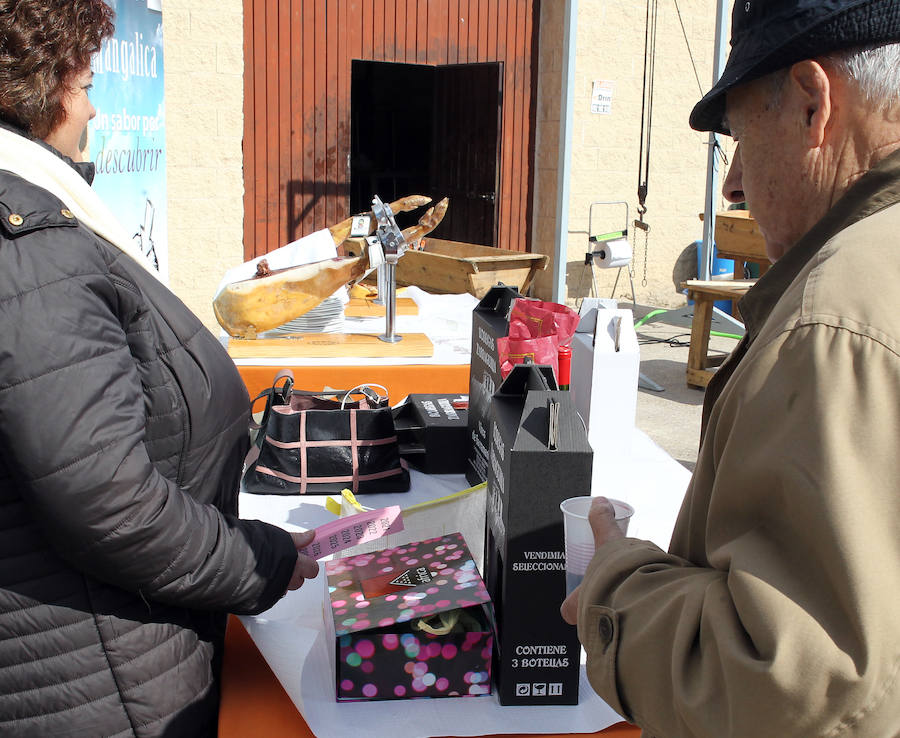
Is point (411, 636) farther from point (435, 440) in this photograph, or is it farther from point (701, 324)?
point (701, 324)

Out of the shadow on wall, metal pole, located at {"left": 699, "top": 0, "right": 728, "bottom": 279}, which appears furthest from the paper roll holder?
metal pole, located at {"left": 699, "top": 0, "right": 728, "bottom": 279}

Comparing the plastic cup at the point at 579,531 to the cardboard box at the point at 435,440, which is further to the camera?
the cardboard box at the point at 435,440

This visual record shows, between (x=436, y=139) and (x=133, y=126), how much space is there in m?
5.19

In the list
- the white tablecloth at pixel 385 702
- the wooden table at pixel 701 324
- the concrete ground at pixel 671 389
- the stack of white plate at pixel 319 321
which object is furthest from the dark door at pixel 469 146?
the white tablecloth at pixel 385 702

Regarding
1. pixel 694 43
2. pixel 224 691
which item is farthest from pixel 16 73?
pixel 694 43

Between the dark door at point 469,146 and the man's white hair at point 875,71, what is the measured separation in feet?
24.6

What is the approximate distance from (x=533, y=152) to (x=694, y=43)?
2153mm

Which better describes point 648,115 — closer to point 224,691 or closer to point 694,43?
point 694,43

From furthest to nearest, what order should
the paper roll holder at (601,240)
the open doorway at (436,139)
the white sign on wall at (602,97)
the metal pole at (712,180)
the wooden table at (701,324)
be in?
1. the white sign on wall at (602,97)
2. the open doorway at (436,139)
3. the paper roll holder at (601,240)
4. the wooden table at (701,324)
5. the metal pole at (712,180)

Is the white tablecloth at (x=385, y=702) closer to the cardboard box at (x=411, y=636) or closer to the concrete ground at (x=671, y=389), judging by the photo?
the cardboard box at (x=411, y=636)

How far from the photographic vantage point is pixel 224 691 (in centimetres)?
139

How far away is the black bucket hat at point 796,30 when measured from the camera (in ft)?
2.71

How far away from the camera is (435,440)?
2.17 metres

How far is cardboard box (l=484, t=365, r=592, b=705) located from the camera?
1.23 m
